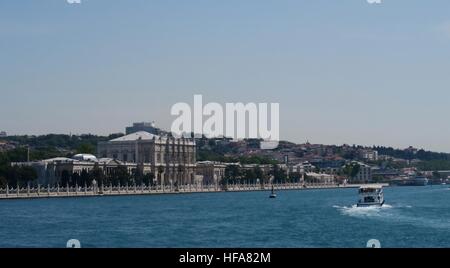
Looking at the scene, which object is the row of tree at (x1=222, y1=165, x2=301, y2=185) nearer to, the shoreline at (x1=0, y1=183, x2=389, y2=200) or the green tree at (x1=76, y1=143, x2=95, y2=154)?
the shoreline at (x1=0, y1=183, x2=389, y2=200)

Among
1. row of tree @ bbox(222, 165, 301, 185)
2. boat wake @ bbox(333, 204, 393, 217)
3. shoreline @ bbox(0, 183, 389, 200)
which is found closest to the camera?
boat wake @ bbox(333, 204, 393, 217)

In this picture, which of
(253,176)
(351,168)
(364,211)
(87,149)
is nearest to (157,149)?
(364,211)

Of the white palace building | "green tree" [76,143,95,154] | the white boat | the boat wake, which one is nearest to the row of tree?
"green tree" [76,143,95,154]

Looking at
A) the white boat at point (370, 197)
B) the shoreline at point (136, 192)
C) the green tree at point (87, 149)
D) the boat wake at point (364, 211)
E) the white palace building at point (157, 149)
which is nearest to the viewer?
the white palace building at point (157, 149)

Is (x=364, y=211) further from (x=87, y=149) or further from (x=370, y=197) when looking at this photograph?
(x=87, y=149)

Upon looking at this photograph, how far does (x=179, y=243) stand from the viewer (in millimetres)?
9531

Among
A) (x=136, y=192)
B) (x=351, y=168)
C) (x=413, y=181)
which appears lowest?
(x=136, y=192)

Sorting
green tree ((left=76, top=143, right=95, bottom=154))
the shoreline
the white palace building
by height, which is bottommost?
→ the shoreline

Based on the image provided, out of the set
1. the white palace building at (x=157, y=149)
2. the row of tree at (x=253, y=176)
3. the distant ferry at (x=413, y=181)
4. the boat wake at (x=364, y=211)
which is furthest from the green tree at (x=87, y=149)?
the distant ferry at (x=413, y=181)

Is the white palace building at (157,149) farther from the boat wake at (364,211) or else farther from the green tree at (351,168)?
the green tree at (351,168)

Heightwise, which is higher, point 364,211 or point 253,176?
point 253,176

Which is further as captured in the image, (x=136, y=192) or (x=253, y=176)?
(x=253, y=176)
